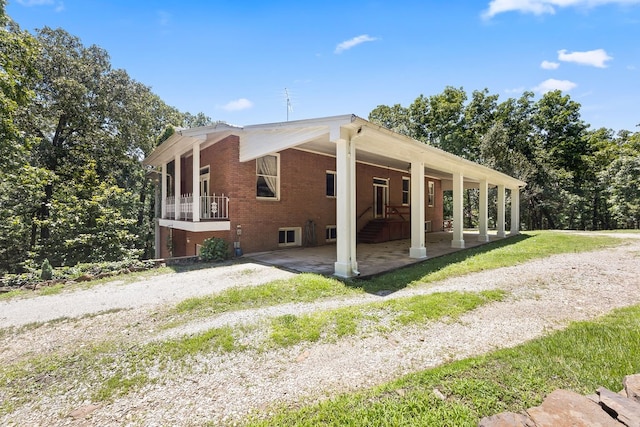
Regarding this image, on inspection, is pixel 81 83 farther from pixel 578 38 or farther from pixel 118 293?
pixel 578 38

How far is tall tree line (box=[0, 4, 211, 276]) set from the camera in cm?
1173

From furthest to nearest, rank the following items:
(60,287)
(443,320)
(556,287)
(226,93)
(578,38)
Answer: (226,93) < (578,38) < (60,287) < (556,287) < (443,320)

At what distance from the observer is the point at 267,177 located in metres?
10.5

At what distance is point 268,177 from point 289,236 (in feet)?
7.96

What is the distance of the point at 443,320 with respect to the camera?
4.02m

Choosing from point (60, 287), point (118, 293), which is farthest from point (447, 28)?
point (60, 287)

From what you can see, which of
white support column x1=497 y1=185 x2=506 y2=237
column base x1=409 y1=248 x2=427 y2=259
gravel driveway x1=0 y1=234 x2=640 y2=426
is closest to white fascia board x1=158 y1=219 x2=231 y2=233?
gravel driveway x1=0 y1=234 x2=640 y2=426

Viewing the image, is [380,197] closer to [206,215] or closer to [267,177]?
[267,177]

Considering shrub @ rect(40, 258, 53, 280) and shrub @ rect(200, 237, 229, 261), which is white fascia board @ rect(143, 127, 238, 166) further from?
shrub @ rect(40, 258, 53, 280)

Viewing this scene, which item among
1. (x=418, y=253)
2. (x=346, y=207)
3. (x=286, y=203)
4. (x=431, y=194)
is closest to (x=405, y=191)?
(x=431, y=194)

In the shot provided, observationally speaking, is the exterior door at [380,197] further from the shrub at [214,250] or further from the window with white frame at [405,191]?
the shrub at [214,250]

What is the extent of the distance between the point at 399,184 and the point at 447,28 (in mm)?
9148

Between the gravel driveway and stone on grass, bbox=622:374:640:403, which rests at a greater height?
stone on grass, bbox=622:374:640:403

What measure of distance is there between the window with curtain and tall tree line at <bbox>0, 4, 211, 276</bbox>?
22.1 feet
